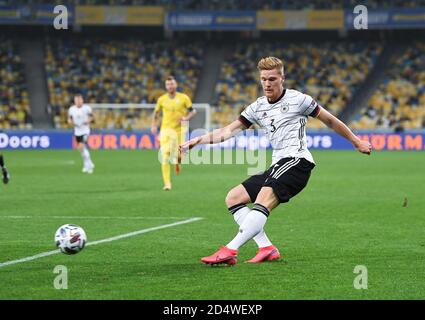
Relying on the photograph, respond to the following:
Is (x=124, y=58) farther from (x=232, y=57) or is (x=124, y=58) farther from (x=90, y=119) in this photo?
(x=90, y=119)

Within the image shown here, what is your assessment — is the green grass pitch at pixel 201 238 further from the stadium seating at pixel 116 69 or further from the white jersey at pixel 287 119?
the stadium seating at pixel 116 69

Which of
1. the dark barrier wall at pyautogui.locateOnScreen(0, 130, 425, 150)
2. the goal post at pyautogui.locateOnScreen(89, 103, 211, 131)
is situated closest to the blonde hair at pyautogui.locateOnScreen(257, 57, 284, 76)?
the dark barrier wall at pyautogui.locateOnScreen(0, 130, 425, 150)

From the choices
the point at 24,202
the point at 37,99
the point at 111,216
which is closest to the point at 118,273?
the point at 111,216

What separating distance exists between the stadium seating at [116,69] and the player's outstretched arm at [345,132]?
37.8 metres

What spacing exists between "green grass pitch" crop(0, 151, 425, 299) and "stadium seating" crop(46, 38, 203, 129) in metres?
24.2

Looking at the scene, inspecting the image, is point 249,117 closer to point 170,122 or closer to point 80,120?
point 170,122

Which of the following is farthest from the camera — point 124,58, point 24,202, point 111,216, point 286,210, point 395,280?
point 124,58

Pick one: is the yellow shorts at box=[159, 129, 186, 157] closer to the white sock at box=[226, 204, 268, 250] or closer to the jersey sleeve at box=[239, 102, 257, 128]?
the jersey sleeve at box=[239, 102, 257, 128]

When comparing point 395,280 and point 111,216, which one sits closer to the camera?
point 395,280

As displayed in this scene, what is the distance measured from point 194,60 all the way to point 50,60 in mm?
8418

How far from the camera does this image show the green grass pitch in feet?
24.5

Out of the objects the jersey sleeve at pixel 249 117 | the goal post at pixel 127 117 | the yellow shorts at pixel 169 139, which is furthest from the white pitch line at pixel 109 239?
the goal post at pixel 127 117

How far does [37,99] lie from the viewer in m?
46.5

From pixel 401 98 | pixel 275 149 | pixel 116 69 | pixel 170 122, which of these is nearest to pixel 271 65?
pixel 275 149
